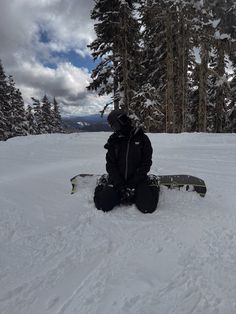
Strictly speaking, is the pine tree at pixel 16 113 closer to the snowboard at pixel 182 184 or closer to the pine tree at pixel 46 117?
the pine tree at pixel 46 117

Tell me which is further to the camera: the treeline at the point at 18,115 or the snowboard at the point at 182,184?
the treeline at the point at 18,115

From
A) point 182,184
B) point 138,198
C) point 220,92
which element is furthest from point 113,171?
point 220,92

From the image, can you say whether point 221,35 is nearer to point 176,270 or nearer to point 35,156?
point 35,156

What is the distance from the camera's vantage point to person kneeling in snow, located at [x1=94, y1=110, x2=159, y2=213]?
555 centimetres

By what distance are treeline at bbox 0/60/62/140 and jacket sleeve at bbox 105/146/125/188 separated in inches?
1286

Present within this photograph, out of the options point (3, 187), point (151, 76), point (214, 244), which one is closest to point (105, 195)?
point (214, 244)

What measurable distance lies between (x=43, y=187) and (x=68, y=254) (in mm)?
3399

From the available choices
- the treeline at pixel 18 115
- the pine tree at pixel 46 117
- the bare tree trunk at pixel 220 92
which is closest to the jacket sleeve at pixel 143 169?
the bare tree trunk at pixel 220 92

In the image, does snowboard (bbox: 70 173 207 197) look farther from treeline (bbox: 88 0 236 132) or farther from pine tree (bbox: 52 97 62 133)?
pine tree (bbox: 52 97 62 133)

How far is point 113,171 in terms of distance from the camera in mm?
5797

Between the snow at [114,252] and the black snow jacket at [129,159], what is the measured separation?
0.49 metres

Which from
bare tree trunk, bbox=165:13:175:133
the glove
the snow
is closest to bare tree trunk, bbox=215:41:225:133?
bare tree trunk, bbox=165:13:175:133

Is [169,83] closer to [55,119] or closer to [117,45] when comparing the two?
[117,45]

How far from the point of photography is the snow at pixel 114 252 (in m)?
3.10
